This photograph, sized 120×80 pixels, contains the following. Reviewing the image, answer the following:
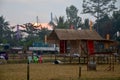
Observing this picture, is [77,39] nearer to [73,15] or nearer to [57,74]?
[57,74]

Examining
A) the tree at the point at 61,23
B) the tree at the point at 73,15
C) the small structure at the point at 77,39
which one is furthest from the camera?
the tree at the point at 73,15

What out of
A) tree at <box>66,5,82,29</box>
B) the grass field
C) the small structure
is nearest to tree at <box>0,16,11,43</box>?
tree at <box>66,5,82,29</box>

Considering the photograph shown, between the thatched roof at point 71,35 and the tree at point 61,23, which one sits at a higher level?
the tree at point 61,23

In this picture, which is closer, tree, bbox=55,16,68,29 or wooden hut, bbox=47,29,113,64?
wooden hut, bbox=47,29,113,64

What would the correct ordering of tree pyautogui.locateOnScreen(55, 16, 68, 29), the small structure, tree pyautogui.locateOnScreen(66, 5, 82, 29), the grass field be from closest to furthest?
the grass field
the small structure
tree pyautogui.locateOnScreen(55, 16, 68, 29)
tree pyautogui.locateOnScreen(66, 5, 82, 29)

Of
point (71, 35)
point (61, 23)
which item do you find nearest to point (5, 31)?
point (61, 23)

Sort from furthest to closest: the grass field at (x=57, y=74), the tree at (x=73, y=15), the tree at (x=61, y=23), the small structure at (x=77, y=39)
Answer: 1. the tree at (x=73, y=15)
2. the tree at (x=61, y=23)
3. the small structure at (x=77, y=39)
4. the grass field at (x=57, y=74)

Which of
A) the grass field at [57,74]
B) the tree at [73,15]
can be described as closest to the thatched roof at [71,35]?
the grass field at [57,74]

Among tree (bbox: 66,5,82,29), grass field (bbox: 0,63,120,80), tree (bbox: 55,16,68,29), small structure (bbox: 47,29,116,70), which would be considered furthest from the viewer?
tree (bbox: 66,5,82,29)

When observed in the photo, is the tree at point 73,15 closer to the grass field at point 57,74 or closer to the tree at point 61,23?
the tree at point 61,23

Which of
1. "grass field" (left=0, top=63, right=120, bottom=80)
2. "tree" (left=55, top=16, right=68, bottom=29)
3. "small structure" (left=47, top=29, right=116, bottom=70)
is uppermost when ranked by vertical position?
"tree" (left=55, top=16, right=68, bottom=29)

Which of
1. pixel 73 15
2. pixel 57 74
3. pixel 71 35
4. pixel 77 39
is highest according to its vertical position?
pixel 73 15

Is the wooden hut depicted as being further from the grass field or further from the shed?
the grass field

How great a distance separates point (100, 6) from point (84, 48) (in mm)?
52831
